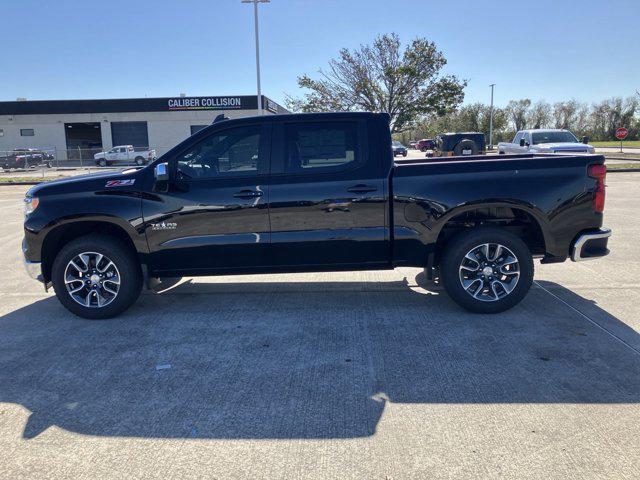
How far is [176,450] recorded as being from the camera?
3.01 metres

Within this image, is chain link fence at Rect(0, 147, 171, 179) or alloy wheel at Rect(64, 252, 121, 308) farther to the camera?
chain link fence at Rect(0, 147, 171, 179)

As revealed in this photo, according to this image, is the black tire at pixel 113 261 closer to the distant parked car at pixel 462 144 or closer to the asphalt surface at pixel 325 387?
the asphalt surface at pixel 325 387

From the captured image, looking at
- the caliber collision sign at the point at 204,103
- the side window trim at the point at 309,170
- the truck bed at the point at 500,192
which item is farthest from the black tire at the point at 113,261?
the caliber collision sign at the point at 204,103

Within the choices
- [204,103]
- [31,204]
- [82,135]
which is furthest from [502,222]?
[82,135]

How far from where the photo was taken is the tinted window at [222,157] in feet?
16.9

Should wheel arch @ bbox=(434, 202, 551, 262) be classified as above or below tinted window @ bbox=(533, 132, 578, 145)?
below

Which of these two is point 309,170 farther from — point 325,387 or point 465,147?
point 465,147

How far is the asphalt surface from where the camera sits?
2895mm

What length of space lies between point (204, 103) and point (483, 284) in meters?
44.2

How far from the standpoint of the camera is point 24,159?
118 ft

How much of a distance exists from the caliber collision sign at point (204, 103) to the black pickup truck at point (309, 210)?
41.7 m

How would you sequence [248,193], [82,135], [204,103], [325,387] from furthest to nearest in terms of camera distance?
[82,135] < [204,103] < [248,193] < [325,387]

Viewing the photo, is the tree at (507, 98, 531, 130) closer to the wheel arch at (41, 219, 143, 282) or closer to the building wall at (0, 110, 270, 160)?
the building wall at (0, 110, 270, 160)

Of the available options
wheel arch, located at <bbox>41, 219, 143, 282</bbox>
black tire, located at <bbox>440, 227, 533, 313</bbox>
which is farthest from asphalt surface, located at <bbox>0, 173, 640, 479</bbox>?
wheel arch, located at <bbox>41, 219, 143, 282</bbox>
